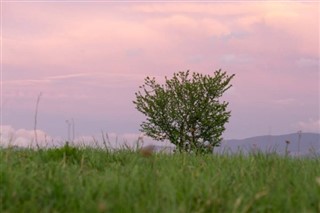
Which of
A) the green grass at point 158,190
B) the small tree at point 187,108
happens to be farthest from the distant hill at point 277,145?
the small tree at point 187,108

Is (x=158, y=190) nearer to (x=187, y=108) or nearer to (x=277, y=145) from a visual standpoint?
(x=277, y=145)

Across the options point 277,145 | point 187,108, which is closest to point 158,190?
point 277,145

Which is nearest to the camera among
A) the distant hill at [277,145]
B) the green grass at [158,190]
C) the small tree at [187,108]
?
the green grass at [158,190]

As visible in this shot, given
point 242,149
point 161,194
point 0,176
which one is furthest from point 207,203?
point 242,149

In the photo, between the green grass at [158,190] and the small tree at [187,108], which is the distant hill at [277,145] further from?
the small tree at [187,108]

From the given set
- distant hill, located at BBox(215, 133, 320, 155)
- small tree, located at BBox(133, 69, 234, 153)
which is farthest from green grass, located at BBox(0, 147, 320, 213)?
small tree, located at BBox(133, 69, 234, 153)

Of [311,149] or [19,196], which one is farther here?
[311,149]

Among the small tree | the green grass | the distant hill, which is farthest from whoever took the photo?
the small tree

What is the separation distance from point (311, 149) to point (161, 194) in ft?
19.3

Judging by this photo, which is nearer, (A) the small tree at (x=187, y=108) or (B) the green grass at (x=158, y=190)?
(B) the green grass at (x=158, y=190)

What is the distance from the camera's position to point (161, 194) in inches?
269

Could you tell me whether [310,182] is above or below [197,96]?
below

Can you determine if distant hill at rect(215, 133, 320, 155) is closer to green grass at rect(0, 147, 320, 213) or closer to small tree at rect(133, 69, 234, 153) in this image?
green grass at rect(0, 147, 320, 213)

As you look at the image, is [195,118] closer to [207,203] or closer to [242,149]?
[242,149]
